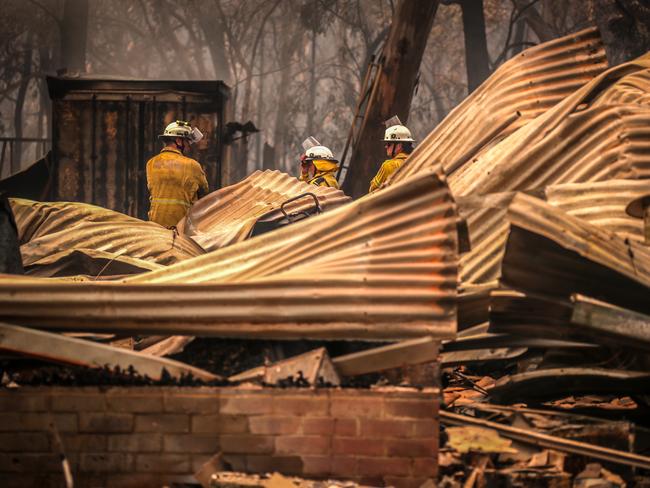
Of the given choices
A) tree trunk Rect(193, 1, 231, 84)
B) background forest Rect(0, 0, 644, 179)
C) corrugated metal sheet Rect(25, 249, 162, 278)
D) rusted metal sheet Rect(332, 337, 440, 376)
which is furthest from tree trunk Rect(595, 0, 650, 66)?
rusted metal sheet Rect(332, 337, 440, 376)

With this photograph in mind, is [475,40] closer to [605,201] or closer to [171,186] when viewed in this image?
[171,186]

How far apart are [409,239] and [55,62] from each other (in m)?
33.7

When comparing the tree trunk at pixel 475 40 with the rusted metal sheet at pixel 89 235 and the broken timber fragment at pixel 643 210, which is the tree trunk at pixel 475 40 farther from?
the broken timber fragment at pixel 643 210

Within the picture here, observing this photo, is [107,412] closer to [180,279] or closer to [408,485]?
[180,279]

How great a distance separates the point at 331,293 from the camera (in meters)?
4.60

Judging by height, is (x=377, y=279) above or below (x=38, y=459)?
above

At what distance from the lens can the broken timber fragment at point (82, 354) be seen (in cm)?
461

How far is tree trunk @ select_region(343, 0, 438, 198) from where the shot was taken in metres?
14.4

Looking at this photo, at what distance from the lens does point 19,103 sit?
3347cm

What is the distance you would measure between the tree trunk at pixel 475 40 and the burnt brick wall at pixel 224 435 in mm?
18865

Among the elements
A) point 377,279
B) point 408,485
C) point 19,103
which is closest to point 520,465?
point 408,485

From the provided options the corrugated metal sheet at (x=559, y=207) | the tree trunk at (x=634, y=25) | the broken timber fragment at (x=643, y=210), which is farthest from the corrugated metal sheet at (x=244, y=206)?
the tree trunk at (x=634, y=25)

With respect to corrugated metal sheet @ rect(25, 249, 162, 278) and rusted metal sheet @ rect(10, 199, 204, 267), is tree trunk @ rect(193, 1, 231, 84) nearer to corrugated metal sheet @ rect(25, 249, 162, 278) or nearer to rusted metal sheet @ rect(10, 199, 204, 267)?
rusted metal sheet @ rect(10, 199, 204, 267)

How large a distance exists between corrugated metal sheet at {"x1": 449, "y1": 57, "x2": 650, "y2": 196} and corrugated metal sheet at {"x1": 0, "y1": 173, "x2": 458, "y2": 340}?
66.1 inches
